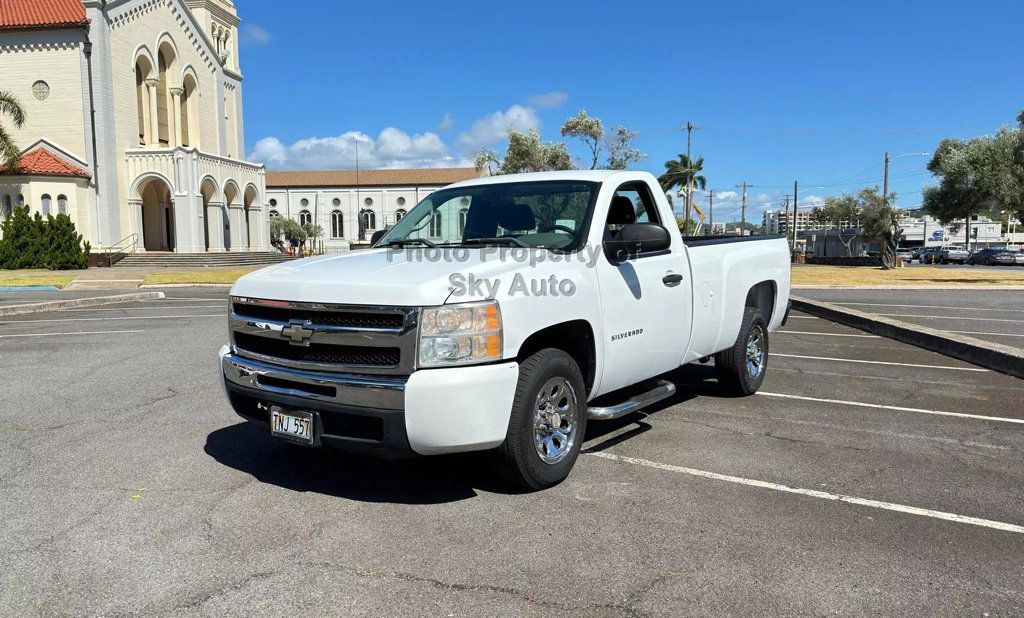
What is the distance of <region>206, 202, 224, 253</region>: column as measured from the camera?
4203 cm

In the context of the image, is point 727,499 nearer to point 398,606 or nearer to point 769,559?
point 769,559

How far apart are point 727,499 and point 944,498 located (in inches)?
50.5

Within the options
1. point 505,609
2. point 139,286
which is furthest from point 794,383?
point 139,286

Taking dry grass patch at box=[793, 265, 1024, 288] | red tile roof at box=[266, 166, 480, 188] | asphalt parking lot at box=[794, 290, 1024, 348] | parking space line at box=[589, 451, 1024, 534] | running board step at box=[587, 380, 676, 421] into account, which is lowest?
parking space line at box=[589, 451, 1024, 534]

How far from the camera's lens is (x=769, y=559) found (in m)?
3.40

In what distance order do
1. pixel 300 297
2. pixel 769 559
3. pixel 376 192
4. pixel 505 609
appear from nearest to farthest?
pixel 505 609 < pixel 769 559 < pixel 300 297 < pixel 376 192

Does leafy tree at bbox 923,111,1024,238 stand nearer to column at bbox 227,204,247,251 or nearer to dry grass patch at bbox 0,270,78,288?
dry grass patch at bbox 0,270,78,288

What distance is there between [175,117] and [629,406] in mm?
46529

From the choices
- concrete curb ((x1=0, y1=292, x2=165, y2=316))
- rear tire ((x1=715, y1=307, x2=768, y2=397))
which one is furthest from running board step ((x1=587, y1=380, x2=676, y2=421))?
concrete curb ((x1=0, y1=292, x2=165, y2=316))

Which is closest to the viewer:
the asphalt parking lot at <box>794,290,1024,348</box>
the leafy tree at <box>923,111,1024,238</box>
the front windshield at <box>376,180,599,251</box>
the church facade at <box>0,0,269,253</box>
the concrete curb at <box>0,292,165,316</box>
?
the front windshield at <box>376,180,599,251</box>

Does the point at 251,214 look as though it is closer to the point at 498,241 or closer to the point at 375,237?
the point at 375,237

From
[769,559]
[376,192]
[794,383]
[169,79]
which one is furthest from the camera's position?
[376,192]

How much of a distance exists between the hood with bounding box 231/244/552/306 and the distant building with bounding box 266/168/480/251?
95.8 metres

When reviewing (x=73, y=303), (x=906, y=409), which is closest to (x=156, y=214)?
(x=73, y=303)
